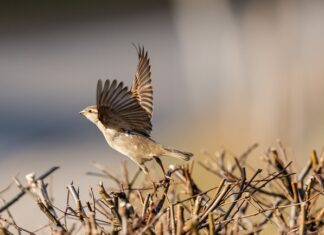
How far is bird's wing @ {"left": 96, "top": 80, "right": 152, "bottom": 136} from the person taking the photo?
3029 mm

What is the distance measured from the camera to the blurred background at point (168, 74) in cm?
941

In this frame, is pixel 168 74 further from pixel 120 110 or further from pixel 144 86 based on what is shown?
pixel 120 110

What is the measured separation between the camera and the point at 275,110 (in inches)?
392

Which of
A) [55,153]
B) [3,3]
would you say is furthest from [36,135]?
[3,3]

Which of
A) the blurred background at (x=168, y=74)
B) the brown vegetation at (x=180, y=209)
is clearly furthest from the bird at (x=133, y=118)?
the blurred background at (x=168, y=74)

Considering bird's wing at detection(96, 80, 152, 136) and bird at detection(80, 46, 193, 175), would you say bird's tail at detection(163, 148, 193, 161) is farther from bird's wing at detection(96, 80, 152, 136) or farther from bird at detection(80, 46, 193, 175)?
bird's wing at detection(96, 80, 152, 136)

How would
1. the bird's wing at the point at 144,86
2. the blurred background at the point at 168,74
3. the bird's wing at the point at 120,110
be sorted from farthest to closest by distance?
1. the blurred background at the point at 168,74
2. the bird's wing at the point at 144,86
3. the bird's wing at the point at 120,110

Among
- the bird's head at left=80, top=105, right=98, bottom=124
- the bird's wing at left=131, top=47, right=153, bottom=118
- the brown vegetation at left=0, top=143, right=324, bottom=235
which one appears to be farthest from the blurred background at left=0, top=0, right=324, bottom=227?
the brown vegetation at left=0, top=143, right=324, bottom=235

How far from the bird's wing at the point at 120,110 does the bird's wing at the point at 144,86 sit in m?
0.06

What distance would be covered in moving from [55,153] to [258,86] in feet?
10.1

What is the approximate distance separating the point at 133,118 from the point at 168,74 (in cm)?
1387

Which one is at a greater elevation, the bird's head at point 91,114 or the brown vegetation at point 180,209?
the bird's head at point 91,114

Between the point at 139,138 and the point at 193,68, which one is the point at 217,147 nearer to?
the point at 139,138

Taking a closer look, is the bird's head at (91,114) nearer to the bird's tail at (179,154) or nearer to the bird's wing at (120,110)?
the bird's wing at (120,110)
